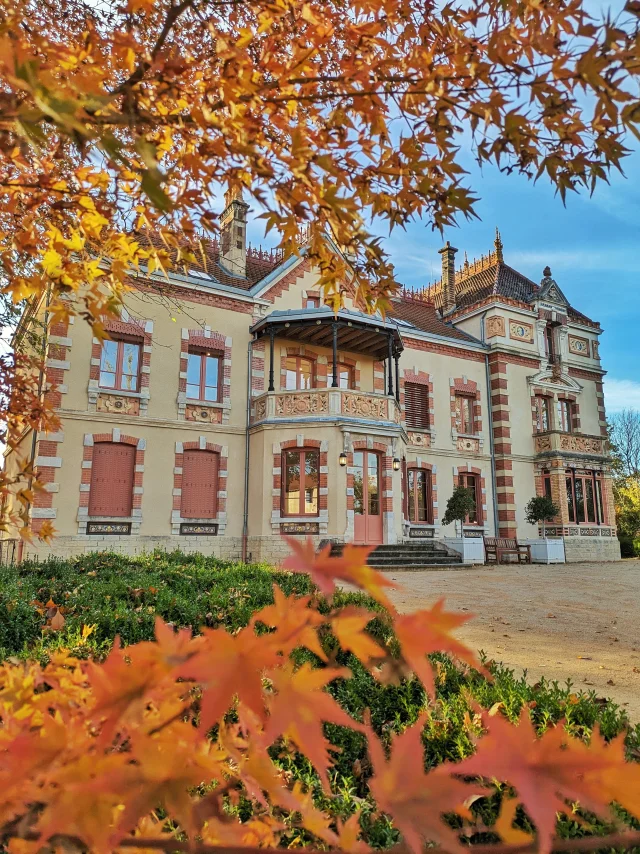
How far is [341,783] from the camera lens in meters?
2.50

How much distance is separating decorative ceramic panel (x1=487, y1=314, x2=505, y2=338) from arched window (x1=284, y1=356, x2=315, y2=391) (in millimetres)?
7868

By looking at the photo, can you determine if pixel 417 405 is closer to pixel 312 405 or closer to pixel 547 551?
pixel 312 405

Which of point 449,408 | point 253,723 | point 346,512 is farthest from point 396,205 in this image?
point 449,408

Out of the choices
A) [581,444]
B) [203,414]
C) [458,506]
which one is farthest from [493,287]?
[203,414]

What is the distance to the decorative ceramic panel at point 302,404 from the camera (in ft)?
49.5

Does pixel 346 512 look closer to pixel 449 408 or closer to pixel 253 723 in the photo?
pixel 449 408

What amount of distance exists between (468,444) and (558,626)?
14.1m

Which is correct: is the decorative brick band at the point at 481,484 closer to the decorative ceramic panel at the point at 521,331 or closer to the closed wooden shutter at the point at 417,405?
the closed wooden shutter at the point at 417,405

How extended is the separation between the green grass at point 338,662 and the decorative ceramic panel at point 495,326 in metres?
16.2

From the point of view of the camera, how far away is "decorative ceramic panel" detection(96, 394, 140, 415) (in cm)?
1378

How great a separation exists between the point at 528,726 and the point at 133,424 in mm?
14215

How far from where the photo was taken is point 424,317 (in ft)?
71.6

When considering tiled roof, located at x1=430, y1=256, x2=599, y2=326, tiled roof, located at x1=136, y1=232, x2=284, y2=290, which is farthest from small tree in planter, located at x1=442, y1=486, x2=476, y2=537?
tiled roof, located at x1=136, y1=232, x2=284, y2=290

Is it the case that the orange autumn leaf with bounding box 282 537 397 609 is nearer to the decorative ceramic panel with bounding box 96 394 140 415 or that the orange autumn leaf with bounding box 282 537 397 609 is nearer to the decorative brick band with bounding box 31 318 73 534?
the decorative brick band with bounding box 31 318 73 534
